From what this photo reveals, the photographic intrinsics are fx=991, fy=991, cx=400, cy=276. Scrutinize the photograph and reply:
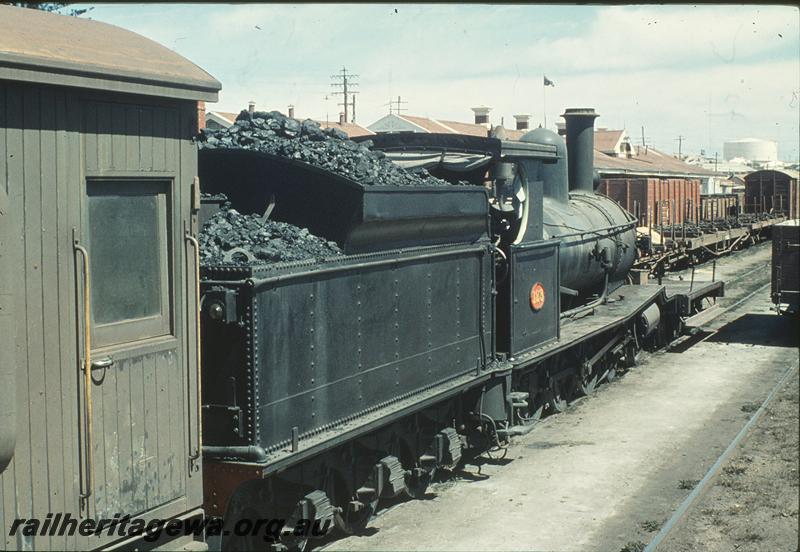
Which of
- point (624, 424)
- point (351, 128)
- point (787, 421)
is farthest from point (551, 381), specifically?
point (351, 128)

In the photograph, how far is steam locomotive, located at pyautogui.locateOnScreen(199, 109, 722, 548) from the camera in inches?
227

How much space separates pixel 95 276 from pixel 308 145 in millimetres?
3245

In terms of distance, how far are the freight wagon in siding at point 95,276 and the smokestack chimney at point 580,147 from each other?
12.4m

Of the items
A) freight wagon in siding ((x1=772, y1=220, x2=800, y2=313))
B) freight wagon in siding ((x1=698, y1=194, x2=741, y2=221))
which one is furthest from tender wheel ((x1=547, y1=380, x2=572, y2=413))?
freight wagon in siding ((x1=698, y1=194, x2=741, y2=221))

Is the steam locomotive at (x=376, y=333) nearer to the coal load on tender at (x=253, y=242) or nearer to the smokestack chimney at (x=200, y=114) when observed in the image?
the coal load on tender at (x=253, y=242)

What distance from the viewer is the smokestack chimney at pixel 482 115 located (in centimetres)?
6138

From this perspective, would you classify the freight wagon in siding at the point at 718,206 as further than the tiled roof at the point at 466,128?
No

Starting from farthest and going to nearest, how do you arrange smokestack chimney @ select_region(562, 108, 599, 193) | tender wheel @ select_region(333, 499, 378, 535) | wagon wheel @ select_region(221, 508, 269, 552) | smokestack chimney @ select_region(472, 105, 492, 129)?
smokestack chimney @ select_region(472, 105, 492, 129) < smokestack chimney @ select_region(562, 108, 599, 193) < tender wheel @ select_region(333, 499, 378, 535) < wagon wheel @ select_region(221, 508, 269, 552)

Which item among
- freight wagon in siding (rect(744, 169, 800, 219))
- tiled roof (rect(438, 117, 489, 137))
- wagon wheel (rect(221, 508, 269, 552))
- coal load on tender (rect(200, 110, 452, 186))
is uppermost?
tiled roof (rect(438, 117, 489, 137))

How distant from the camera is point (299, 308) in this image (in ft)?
20.2

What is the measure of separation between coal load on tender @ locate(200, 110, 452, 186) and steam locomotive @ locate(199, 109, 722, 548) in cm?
23

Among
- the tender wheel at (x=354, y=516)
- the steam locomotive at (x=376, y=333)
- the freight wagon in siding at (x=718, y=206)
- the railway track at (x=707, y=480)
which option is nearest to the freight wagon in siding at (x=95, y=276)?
the steam locomotive at (x=376, y=333)

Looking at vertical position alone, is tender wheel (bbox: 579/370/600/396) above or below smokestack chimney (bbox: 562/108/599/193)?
below

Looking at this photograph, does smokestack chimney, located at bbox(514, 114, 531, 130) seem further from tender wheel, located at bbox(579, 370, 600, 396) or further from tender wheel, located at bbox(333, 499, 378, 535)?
tender wheel, located at bbox(333, 499, 378, 535)
